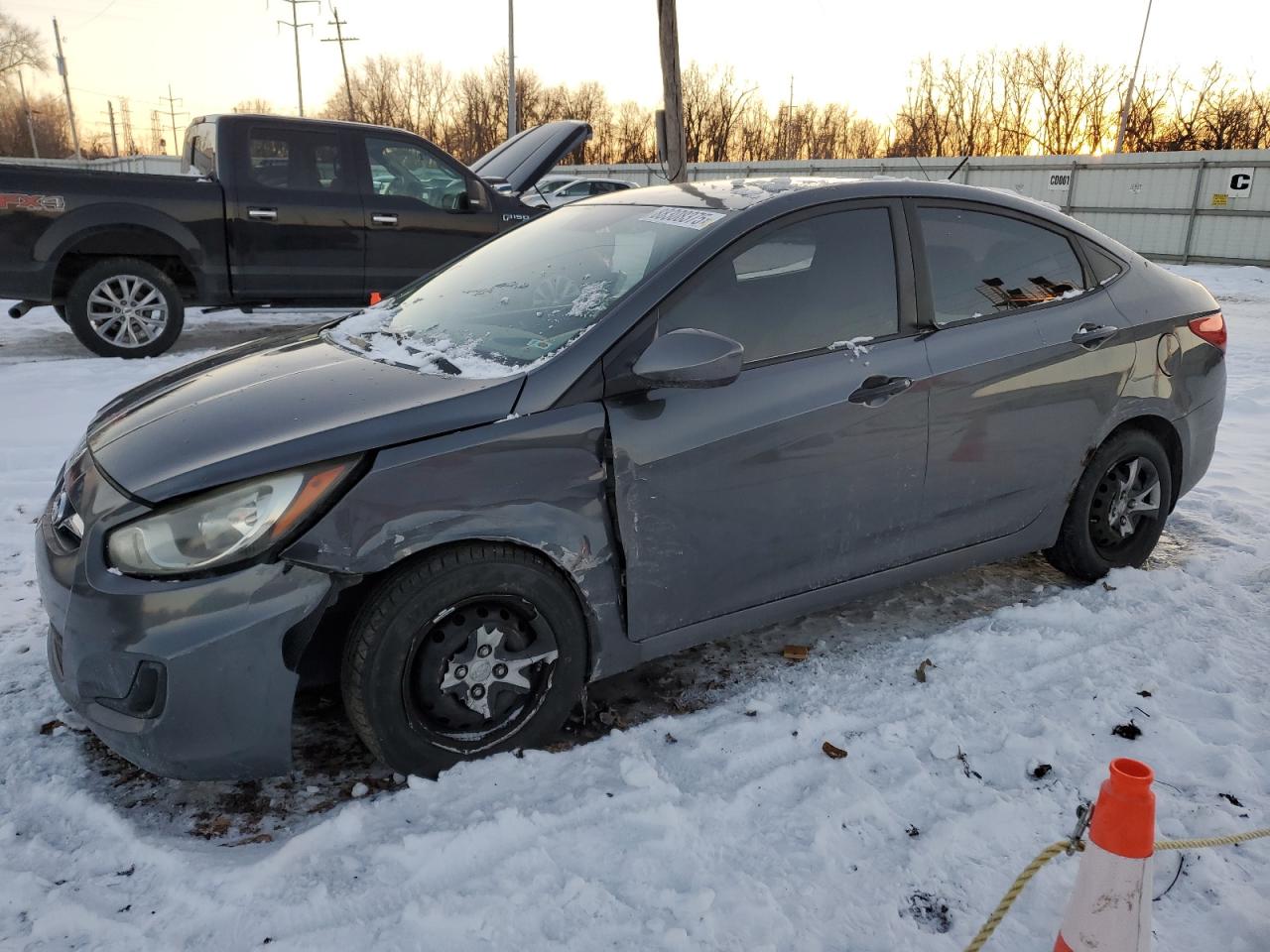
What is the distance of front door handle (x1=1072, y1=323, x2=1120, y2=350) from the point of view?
3566mm

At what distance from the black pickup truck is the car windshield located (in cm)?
458

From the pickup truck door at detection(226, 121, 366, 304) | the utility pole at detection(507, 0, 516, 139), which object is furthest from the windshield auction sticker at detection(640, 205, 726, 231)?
the utility pole at detection(507, 0, 516, 139)

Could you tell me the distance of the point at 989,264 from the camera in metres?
3.51

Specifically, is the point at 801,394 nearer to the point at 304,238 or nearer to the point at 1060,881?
the point at 1060,881

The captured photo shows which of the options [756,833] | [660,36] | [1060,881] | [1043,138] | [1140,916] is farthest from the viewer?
[1043,138]

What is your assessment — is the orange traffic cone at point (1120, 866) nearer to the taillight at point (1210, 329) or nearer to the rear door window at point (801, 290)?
the rear door window at point (801, 290)

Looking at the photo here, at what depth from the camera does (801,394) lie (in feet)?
9.68

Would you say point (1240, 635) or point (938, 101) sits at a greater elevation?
point (938, 101)

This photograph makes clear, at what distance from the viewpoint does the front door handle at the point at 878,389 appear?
3.05 metres

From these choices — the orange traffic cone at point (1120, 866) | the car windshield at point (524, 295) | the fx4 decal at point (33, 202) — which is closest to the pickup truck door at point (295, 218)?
the fx4 decal at point (33, 202)

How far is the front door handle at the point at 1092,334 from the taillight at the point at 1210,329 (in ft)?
1.80

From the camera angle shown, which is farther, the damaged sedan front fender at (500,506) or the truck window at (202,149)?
the truck window at (202,149)

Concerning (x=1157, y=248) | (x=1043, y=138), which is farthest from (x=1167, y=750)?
(x=1043, y=138)

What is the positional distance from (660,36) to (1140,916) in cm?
1437
